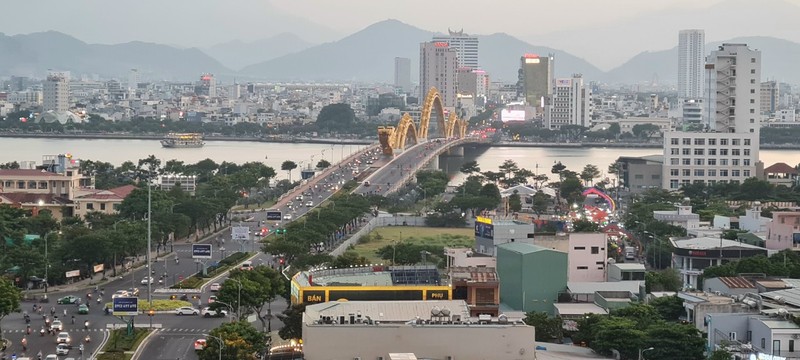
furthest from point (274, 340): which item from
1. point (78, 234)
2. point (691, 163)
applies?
point (691, 163)

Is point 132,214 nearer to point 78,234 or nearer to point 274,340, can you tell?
point 78,234

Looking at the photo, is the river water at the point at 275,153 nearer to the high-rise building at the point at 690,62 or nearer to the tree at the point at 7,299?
the tree at the point at 7,299

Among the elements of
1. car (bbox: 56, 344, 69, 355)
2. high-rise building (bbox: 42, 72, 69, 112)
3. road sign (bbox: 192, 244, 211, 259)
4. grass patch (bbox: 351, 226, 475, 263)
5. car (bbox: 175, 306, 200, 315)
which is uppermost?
high-rise building (bbox: 42, 72, 69, 112)

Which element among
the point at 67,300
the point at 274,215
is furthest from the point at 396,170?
the point at 67,300

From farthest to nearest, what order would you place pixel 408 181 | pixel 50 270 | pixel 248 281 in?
pixel 408 181 → pixel 50 270 → pixel 248 281

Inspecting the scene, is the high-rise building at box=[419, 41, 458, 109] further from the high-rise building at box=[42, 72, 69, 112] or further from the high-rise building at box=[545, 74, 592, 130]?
the high-rise building at box=[42, 72, 69, 112]

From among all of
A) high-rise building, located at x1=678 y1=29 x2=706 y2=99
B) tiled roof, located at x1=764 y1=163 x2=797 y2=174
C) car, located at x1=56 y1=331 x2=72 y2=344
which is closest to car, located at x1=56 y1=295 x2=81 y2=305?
car, located at x1=56 y1=331 x2=72 y2=344
